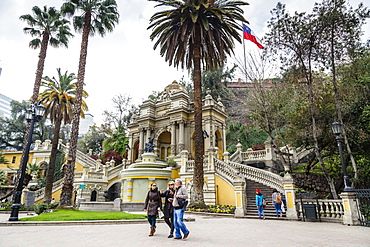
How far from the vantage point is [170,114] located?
2970 cm

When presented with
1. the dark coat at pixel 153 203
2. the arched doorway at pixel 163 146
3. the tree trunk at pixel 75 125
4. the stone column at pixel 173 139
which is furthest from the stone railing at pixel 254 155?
the dark coat at pixel 153 203

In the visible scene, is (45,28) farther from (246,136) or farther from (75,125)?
(246,136)

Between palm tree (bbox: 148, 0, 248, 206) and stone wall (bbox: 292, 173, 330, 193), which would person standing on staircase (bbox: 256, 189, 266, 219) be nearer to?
palm tree (bbox: 148, 0, 248, 206)

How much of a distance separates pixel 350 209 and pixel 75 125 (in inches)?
695

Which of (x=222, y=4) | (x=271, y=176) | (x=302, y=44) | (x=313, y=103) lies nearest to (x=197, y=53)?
(x=222, y=4)

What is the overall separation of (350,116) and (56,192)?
30078mm

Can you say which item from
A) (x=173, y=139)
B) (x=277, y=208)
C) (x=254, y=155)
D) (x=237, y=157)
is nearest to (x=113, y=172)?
(x=173, y=139)

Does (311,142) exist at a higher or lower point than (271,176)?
higher

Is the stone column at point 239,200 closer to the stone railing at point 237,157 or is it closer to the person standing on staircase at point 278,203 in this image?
the person standing on staircase at point 278,203

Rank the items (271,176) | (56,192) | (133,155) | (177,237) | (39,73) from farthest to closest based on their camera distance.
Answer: (133,155)
(56,192)
(39,73)
(271,176)
(177,237)

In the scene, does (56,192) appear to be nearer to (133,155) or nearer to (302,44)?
(133,155)

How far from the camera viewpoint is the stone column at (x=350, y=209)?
402 inches

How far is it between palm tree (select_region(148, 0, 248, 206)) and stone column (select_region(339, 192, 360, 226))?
8.07 meters

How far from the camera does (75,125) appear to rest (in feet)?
59.9
